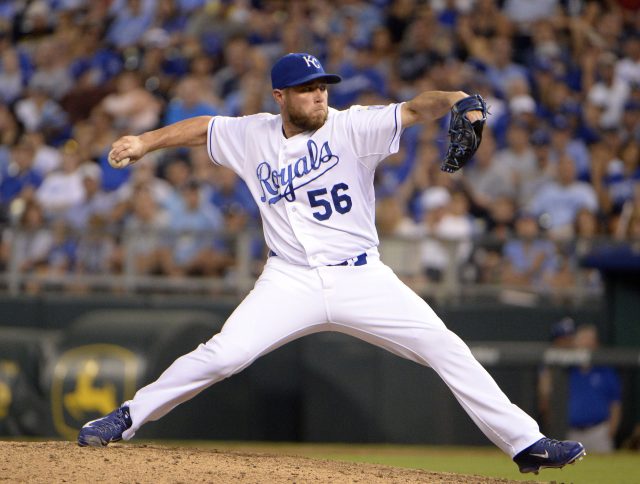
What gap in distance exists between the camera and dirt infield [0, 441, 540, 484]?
493 cm

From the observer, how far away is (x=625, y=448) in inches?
346

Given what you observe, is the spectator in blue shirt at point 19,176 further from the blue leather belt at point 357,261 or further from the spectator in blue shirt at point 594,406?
the blue leather belt at point 357,261

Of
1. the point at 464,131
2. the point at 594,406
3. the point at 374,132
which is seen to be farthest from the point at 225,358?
the point at 594,406

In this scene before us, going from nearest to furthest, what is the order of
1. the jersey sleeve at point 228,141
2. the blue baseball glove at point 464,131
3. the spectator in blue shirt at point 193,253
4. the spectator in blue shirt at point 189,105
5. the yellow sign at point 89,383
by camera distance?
the blue baseball glove at point 464,131 < the jersey sleeve at point 228,141 < the yellow sign at point 89,383 < the spectator in blue shirt at point 193,253 < the spectator in blue shirt at point 189,105

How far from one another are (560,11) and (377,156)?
7.93 m

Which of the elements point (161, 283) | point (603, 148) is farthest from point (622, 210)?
point (161, 283)

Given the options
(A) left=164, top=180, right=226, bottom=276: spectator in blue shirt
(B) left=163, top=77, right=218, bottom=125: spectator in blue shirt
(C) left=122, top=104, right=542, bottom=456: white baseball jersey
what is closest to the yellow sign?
(A) left=164, top=180, right=226, bottom=276: spectator in blue shirt

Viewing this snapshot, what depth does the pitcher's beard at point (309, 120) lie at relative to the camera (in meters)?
5.31

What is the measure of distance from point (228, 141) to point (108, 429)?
58.6 inches

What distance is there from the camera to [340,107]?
38.7 ft

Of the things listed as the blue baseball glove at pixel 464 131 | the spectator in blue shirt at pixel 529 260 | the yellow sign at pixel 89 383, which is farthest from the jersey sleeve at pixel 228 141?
the spectator in blue shirt at pixel 529 260

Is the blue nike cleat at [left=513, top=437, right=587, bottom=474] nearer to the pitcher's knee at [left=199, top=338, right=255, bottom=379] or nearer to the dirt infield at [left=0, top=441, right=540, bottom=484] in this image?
the dirt infield at [left=0, top=441, right=540, bottom=484]

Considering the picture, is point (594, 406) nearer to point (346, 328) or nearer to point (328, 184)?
point (346, 328)

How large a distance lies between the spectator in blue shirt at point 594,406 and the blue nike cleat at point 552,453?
3.77 metres
